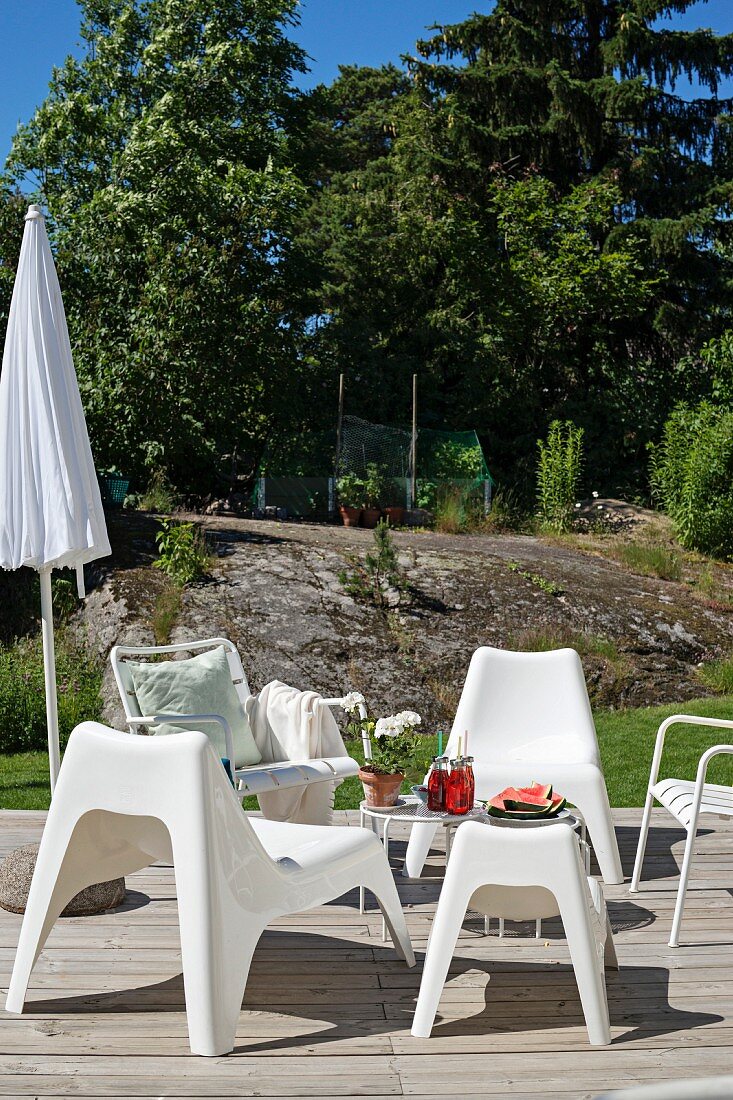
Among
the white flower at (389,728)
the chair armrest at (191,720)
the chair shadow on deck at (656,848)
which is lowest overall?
the chair shadow on deck at (656,848)

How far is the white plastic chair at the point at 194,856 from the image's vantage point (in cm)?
250

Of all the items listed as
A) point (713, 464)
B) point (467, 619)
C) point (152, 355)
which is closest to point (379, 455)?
point (152, 355)

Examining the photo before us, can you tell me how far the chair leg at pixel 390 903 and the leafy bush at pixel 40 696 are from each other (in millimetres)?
4607

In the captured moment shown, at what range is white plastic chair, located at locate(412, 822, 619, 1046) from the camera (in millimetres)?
2602

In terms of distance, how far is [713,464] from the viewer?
37.9 feet

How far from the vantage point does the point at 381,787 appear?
3463mm

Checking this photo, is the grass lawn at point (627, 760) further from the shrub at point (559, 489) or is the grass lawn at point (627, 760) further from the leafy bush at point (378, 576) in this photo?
the shrub at point (559, 489)

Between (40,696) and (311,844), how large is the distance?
518cm

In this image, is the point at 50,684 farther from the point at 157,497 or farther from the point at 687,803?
the point at 157,497

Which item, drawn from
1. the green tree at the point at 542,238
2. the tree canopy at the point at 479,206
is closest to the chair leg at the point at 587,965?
the tree canopy at the point at 479,206

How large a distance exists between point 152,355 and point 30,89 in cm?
668

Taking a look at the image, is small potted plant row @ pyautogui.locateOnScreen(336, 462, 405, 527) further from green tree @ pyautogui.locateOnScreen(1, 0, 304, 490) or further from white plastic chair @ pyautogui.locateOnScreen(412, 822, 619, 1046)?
white plastic chair @ pyautogui.locateOnScreen(412, 822, 619, 1046)

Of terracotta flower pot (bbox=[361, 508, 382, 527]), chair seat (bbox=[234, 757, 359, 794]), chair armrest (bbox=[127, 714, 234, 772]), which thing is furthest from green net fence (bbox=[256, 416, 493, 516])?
chair armrest (bbox=[127, 714, 234, 772])

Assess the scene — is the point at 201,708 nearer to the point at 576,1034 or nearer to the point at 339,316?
the point at 576,1034
